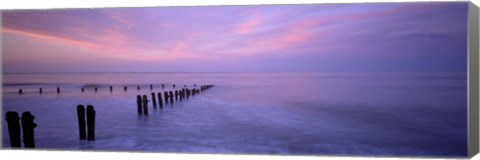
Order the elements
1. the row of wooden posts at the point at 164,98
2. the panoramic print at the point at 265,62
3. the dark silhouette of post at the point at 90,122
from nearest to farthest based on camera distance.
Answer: the panoramic print at the point at 265,62, the dark silhouette of post at the point at 90,122, the row of wooden posts at the point at 164,98

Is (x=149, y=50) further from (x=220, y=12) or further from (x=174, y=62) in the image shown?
(x=220, y=12)

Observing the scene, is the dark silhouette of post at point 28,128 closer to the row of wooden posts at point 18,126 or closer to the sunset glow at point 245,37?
the row of wooden posts at point 18,126

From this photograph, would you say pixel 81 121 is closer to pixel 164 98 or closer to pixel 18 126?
pixel 18 126

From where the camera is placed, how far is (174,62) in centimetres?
740

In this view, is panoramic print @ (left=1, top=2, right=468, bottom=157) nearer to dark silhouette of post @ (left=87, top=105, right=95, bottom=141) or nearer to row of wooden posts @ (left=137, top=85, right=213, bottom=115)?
dark silhouette of post @ (left=87, top=105, right=95, bottom=141)

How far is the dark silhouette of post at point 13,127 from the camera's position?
239 inches

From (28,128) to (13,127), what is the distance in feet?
0.47

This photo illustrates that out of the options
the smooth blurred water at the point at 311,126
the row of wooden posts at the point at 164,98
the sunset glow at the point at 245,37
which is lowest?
the smooth blurred water at the point at 311,126

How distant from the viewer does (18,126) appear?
20.1 feet

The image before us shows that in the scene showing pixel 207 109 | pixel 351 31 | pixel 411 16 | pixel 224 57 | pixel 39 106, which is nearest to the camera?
pixel 411 16

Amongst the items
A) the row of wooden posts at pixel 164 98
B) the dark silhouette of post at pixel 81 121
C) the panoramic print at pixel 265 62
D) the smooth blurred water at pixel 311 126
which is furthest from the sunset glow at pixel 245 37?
the dark silhouette of post at pixel 81 121

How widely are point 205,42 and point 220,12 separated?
0.48 metres

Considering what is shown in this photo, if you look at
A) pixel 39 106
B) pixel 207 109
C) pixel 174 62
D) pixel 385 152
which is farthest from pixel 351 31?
pixel 39 106

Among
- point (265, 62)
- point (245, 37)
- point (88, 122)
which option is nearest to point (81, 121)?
point (88, 122)
